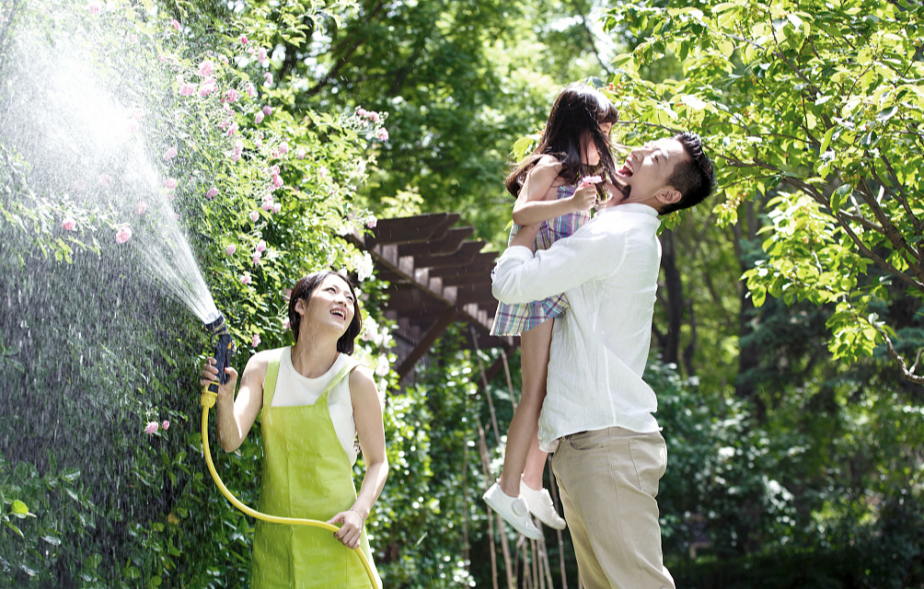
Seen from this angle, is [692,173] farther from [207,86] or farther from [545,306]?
[207,86]

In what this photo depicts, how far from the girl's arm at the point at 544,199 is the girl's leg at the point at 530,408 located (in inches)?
11.2

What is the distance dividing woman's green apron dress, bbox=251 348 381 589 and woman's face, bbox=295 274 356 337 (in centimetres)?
18

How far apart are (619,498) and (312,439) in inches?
35.3

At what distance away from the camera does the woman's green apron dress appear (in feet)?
7.30

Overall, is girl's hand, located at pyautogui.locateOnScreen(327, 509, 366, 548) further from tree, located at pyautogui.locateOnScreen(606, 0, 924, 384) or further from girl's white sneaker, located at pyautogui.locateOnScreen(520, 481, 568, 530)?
tree, located at pyautogui.locateOnScreen(606, 0, 924, 384)

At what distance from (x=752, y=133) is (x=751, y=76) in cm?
27

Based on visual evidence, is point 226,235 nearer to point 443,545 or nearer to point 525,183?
point 525,183

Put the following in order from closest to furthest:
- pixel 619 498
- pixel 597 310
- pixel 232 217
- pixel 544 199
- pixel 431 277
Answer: pixel 619 498
pixel 597 310
pixel 544 199
pixel 232 217
pixel 431 277

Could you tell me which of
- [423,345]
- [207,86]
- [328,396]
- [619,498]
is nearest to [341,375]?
[328,396]

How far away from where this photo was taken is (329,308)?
243 cm

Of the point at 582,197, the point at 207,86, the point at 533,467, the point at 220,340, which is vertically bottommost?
the point at 533,467

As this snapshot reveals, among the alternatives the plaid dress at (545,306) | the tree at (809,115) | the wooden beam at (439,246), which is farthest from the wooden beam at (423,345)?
the plaid dress at (545,306)

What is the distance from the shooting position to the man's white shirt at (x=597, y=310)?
1936 mm

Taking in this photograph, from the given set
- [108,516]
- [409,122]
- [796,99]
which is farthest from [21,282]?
[409,122]
